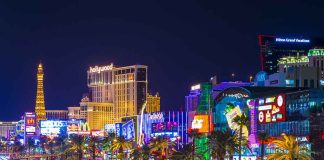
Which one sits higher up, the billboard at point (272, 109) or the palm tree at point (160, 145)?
the billboard at point (272, 109)

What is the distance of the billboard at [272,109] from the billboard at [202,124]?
64.1 ft

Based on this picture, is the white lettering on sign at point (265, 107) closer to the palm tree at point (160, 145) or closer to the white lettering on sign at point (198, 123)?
the palm tree at point (160, 145)

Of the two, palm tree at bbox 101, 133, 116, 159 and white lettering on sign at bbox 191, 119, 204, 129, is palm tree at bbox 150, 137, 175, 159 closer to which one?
white lettering on sign at bbox 191, 119, 204, 129

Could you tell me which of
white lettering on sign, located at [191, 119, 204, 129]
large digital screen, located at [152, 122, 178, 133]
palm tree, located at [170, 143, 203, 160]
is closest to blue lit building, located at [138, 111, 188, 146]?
large digital screen, located at [152, 122, 178, 133]

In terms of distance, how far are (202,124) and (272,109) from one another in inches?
988

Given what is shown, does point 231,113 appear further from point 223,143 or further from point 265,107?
point 223,143

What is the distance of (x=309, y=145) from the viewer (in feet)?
333

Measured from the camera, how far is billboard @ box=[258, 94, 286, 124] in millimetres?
112062

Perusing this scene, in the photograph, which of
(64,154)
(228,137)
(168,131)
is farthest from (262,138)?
(64,154)

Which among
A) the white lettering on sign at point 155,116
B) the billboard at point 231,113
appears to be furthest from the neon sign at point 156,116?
the billboard at point 231,113

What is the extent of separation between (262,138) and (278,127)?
17951 millimetres

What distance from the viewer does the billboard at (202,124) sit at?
13700cm

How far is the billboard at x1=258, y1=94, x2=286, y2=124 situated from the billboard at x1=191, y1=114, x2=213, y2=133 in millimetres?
19534

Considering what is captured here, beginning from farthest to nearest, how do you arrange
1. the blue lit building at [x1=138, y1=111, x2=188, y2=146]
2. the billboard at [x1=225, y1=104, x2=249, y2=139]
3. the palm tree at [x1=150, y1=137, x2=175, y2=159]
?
the blue lit building at [x1=138, y1=111, x2=188, y2=146]
the palm tree at [x1=150, y1=137, x2=175, y2=159]
the billboard at [x1=225, y1=104, x2=249, y2=139]
